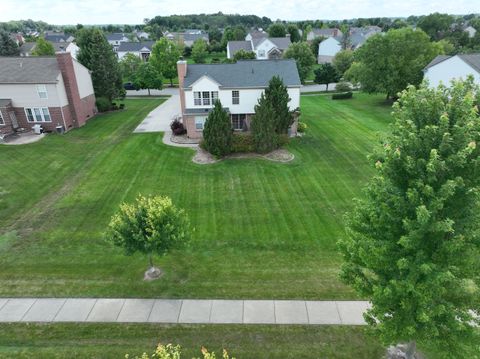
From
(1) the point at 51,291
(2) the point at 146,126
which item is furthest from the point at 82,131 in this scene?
(1) the point at 51,291

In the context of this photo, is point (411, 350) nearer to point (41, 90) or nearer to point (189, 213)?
point (189, 213)

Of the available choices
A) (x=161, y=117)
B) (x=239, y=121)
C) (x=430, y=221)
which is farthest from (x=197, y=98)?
(x=430, y=221)

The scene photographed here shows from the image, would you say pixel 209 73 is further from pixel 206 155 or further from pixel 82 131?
pixel 82 131

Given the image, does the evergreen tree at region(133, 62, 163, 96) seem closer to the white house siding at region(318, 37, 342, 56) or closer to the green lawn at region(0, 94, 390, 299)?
the green lawn at region(0, 94, 390, 299)

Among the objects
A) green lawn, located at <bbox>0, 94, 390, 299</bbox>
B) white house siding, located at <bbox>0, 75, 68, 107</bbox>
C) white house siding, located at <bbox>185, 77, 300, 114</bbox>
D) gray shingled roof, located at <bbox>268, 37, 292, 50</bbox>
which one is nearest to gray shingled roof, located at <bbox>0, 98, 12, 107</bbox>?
white house siding, located at <bbox>0, 75, 68, 107</bbox>

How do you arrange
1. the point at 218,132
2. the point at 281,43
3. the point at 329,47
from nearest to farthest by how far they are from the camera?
the point at 218,132 < the point at 281,43 < the point at 329,47

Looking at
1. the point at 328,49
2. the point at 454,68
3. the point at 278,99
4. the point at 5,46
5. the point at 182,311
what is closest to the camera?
the point at 182,311

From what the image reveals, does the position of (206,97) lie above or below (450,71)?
below
